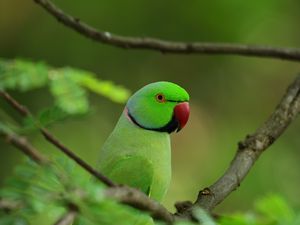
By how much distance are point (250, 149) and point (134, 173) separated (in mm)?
358

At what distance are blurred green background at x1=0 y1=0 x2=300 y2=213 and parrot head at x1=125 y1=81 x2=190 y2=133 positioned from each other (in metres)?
2.38

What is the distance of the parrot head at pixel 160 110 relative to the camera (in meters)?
2.34

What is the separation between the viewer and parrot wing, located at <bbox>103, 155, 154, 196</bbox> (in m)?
2.21

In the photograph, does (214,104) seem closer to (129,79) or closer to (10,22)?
(129,79)

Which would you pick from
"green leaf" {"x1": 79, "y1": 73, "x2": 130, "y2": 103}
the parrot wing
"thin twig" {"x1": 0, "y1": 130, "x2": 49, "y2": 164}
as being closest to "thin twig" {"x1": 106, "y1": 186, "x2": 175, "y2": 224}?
"thin twig" {"x1": 0, "y1": 130, "x2": 49, "y2": 164}

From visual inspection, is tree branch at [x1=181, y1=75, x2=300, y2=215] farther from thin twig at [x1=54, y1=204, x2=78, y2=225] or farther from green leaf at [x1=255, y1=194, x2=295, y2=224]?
thin twig at [x1=54, y1=204, x2=78, y2=225]

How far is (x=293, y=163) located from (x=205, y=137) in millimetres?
739

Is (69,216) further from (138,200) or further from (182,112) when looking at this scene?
(182,112)

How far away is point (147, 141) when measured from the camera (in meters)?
2.27

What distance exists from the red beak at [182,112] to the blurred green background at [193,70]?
2432 mm

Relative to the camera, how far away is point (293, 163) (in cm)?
517

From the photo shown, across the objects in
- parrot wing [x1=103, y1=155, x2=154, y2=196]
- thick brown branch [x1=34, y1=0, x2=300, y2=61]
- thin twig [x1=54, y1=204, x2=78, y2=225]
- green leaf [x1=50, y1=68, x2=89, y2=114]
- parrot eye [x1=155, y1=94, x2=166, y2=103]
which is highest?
thick brown branch [x1=34, y1=0, x2=300, y2=61]

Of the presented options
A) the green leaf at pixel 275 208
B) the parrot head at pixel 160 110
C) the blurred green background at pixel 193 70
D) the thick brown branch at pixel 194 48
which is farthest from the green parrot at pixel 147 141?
the blurred green background at pixel 193 70

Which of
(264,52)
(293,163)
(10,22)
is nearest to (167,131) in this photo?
(264,52)
